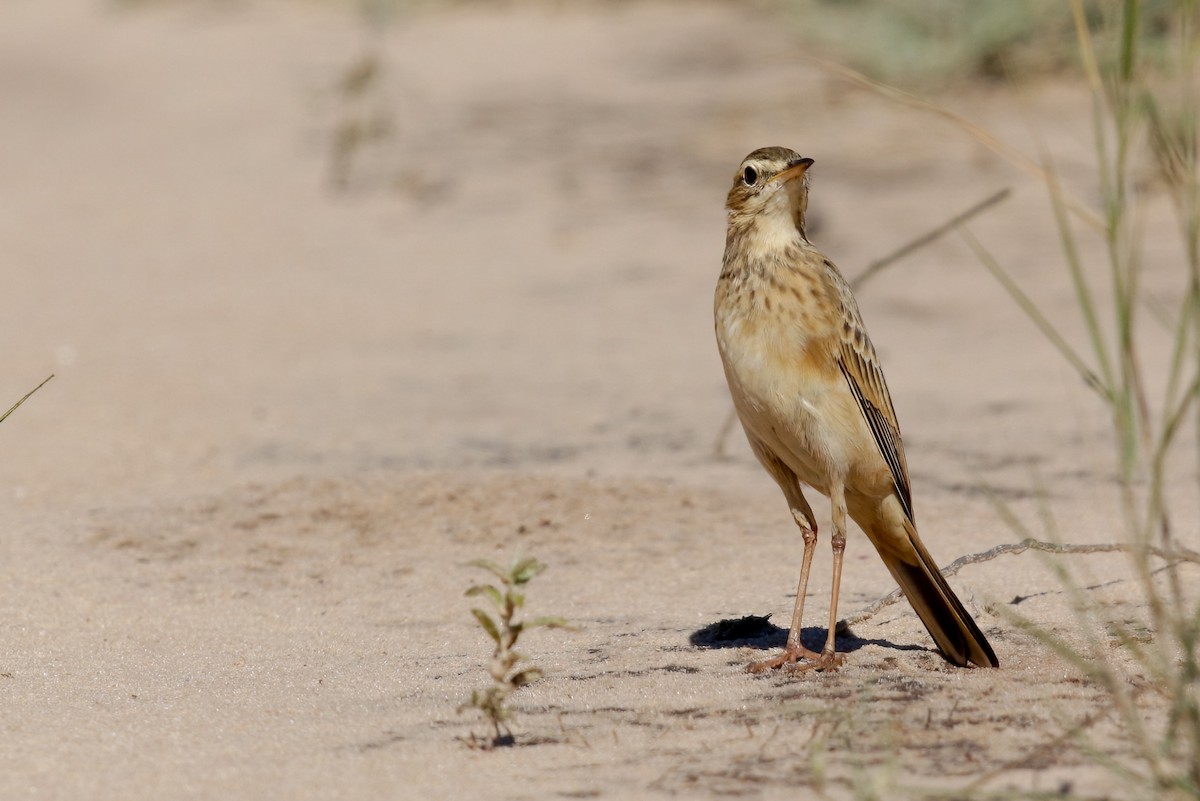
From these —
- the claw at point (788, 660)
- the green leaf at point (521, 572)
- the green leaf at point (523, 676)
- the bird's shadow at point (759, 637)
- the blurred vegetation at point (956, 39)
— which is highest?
the blurred vegetation at point (956, 39)

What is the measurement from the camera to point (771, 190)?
4.75 metres

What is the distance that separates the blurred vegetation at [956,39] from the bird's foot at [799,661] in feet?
31.7

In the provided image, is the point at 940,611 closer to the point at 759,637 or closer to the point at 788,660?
the point at 788,660

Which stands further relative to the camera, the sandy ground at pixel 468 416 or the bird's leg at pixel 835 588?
the bird's leg at pixel 835 588

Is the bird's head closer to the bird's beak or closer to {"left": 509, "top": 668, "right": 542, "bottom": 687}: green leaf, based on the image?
the bird's beak

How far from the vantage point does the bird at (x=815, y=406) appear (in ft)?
14.0

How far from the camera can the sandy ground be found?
3.68 meters

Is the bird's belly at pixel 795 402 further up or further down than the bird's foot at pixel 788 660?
further up

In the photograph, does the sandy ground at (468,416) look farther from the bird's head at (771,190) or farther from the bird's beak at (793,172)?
the bird's beak at (793,172)

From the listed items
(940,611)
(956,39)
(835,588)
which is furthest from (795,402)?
(956,39)

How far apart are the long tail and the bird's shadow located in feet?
0.71

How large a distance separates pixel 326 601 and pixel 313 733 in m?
1.51

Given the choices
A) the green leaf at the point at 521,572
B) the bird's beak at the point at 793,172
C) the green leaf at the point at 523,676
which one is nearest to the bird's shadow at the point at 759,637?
the green leaf at the point at 523,676

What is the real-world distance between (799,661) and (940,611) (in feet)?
1.39
